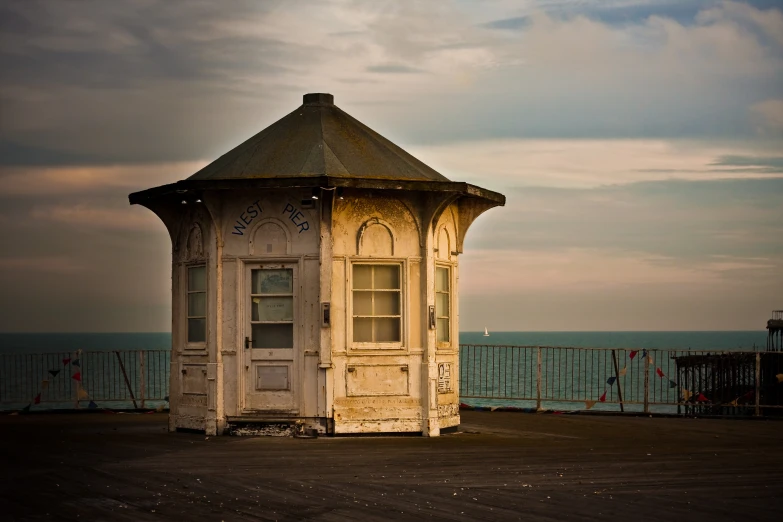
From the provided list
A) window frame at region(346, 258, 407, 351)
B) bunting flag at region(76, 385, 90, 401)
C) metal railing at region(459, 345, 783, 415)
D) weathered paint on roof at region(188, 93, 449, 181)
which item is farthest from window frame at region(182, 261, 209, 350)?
bunting flag at region(76, 385, 90, 401)

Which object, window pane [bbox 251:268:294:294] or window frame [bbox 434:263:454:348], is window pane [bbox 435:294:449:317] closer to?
window frame [bbox 434:263:454:348]

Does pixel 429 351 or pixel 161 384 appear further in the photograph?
pixel 161 384

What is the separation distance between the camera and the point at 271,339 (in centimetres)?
1570

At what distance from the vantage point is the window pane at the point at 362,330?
15.7 metres

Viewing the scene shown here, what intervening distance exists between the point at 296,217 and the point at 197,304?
2139mm

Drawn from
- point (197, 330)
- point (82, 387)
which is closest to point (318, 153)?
point (197, 330)

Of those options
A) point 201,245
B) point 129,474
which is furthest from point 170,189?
point 129,474

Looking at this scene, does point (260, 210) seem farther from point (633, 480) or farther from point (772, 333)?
point (772, 333)

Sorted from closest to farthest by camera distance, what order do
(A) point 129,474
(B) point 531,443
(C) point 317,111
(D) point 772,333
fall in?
(A) point 129,474, (B) point 531,443, (C) point 317,111, (D) point 772,333

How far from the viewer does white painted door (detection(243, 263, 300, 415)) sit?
15.5 metres

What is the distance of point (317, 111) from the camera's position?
17047mm

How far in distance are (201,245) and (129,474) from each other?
5.35m

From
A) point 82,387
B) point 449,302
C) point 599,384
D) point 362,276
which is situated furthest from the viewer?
point 599,384

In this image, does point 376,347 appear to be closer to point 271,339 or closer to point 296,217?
point 271,339
